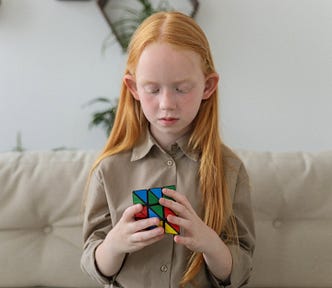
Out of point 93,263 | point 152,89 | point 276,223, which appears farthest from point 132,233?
point 276,223

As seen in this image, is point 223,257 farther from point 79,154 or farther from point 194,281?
point 79,154

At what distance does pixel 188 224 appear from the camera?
1029 millimetres

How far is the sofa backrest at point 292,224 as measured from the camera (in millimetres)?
1531

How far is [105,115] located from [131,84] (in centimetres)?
121

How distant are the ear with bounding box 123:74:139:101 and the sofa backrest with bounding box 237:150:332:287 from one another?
536mm

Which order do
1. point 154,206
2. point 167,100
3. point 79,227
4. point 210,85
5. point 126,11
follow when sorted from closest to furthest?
point 154,206
point 167,100
point 210,85
point 79,227
point 126,11

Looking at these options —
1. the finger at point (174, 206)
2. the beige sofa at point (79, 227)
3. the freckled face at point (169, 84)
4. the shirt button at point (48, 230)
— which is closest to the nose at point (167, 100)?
the freckled face at point (169, 84)

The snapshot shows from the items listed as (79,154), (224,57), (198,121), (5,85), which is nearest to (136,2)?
(224,57)

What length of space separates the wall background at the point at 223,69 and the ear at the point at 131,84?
3.80 ft

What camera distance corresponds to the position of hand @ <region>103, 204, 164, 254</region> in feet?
3.25

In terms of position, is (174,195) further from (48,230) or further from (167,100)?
(48,230)

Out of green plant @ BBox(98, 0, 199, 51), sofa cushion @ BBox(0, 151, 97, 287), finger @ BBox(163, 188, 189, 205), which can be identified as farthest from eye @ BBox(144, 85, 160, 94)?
green plant @ BBox(98, 0, 199, 51)

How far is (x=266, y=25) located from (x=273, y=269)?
1.21 metres

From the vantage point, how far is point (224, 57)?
233 cm
